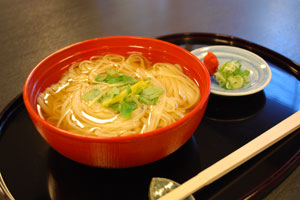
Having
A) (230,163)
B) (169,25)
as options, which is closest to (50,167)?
(230,163)

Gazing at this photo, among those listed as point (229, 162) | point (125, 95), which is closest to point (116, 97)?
point (125, 95)

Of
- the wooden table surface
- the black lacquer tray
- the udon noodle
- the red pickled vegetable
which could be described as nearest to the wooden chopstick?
the black lacquer tray

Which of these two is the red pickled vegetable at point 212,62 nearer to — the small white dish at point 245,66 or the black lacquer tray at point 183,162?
the small white dish at point 245,66

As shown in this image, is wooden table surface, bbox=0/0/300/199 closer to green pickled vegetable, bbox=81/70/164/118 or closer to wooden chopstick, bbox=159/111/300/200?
green pickled vegetable, bbox=81/70/164/118

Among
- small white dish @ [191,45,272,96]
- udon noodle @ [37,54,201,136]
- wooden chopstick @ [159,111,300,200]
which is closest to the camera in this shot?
wooden chopstick @ [159,111,300,200]

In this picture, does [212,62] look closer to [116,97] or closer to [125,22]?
[116,97]

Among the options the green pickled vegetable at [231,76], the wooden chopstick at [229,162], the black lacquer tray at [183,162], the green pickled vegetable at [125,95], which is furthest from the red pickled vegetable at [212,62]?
the wooden chopstick at [229,162]
